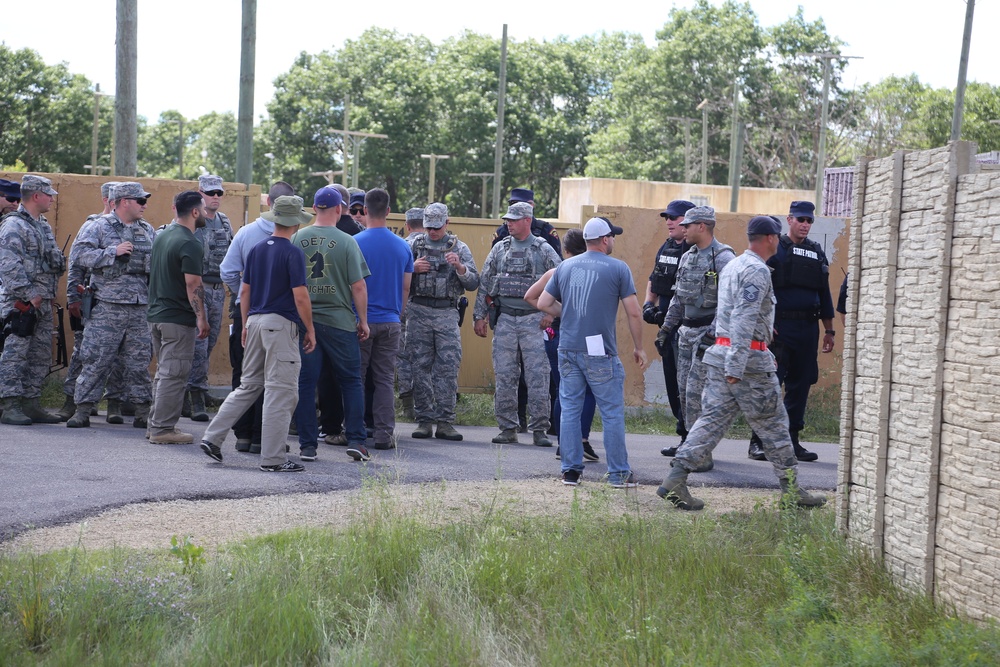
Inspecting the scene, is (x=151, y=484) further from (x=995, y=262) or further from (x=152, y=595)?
(x=995, y=262)

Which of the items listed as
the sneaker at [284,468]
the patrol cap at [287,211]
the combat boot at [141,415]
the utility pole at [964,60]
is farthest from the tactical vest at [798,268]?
the utility pole at [964,60]

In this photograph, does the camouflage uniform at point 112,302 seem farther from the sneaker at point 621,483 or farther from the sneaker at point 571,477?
the sneaker at point 621,483

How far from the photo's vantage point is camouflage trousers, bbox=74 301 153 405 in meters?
9.91

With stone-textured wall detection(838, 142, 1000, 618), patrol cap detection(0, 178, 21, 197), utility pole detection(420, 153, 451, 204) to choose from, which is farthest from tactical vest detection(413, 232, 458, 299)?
utility pole detection(420, 153, 451, 204)

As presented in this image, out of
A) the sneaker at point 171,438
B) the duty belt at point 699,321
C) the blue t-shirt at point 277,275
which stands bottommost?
the sneaker at point 171,438

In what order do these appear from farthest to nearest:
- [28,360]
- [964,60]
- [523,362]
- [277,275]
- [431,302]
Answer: [964,60]
[431,302]
[523,362]
[28,360]
[277,275]

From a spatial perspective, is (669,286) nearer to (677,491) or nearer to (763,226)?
(763,226)

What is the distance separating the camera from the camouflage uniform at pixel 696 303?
351 inches

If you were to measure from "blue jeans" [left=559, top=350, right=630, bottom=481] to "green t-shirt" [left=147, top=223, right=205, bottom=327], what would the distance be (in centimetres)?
312

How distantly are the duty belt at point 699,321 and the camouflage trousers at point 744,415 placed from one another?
1727 millimetres

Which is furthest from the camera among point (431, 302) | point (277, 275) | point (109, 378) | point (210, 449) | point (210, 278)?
point (210, 278)

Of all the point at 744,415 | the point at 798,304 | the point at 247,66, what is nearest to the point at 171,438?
the point at 744,415

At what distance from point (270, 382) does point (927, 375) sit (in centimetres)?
457

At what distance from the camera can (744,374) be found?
7242 mm
